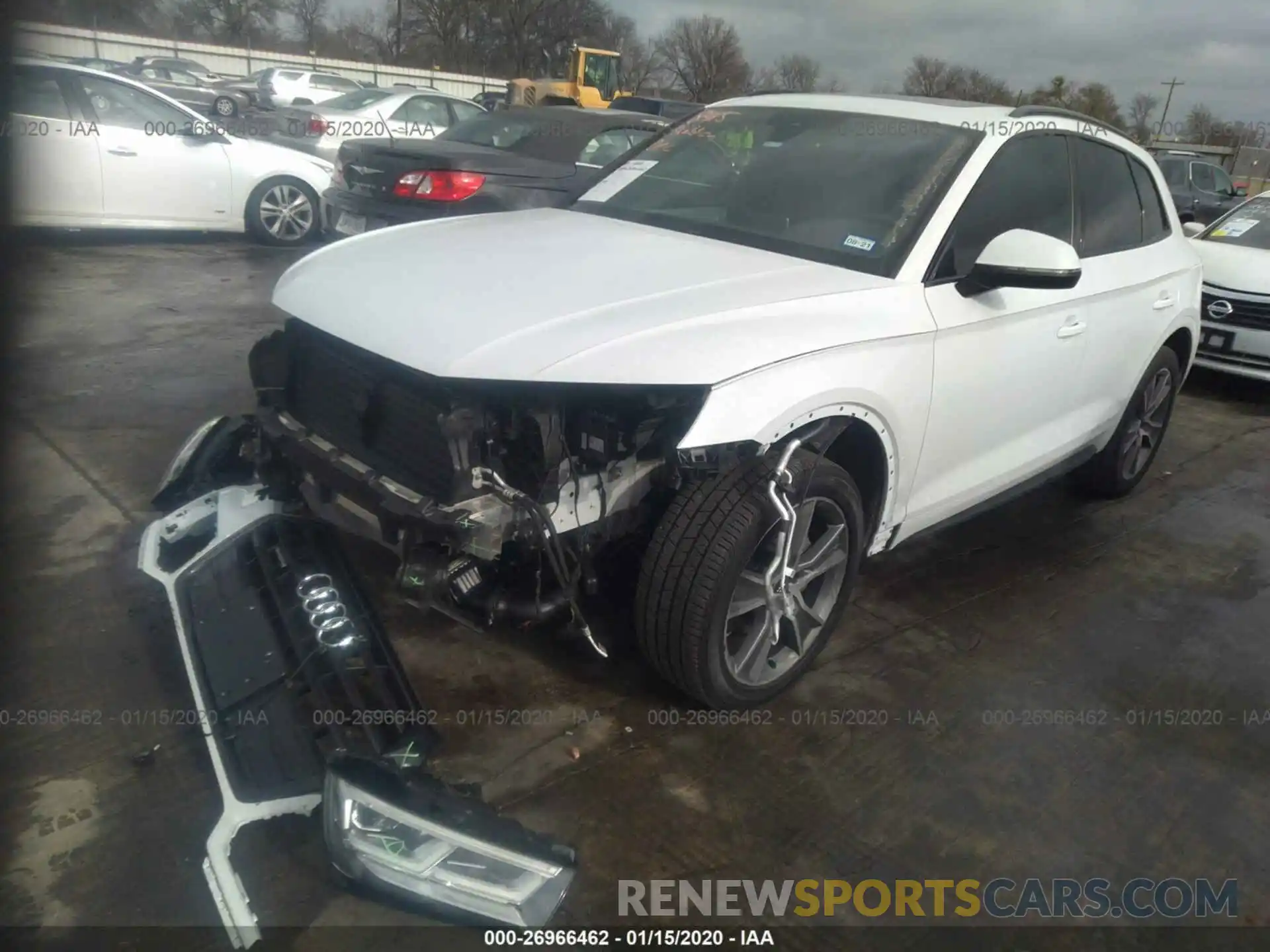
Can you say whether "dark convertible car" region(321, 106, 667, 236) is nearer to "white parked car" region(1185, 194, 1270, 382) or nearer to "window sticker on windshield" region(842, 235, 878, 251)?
"window sticker on windshield" region(842, 235, 878, 251)

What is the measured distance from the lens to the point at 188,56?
1535 inches

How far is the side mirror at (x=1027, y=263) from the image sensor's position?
2861 millimetres

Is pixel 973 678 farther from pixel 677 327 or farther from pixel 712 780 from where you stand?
pixel 677 327

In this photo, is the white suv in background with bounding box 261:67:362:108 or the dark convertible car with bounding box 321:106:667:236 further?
the white suv in background with bounding box 261:67:362:108

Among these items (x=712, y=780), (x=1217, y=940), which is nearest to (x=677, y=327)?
(x=712, y=780)

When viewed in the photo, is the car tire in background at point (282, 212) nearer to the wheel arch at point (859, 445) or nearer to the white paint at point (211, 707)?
the white paint at point (211, 707)

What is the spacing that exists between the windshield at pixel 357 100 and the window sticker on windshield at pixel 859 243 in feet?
34.3

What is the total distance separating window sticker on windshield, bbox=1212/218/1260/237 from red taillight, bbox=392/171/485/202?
20.3ft

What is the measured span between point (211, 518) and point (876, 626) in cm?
234

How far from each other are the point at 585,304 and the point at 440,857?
4.57ft

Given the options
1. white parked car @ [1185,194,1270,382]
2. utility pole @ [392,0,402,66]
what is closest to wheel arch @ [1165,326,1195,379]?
white parked car @ [1185,194,1270,382]

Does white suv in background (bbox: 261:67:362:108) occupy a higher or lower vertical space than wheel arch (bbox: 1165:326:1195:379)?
higher

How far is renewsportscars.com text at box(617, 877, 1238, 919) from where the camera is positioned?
2.26m

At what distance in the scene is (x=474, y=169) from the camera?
6957mm
